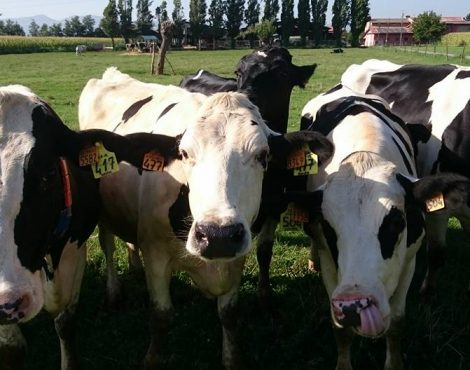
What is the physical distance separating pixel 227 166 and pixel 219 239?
475 mm

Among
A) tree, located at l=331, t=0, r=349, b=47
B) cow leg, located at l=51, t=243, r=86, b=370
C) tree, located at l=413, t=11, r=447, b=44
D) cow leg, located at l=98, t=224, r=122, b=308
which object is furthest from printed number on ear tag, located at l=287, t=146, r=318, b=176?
tree, located at l=331, t=0, r=349, b=47

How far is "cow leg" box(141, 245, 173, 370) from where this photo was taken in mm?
3750

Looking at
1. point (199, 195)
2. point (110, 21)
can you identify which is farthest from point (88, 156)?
point (110, 21)

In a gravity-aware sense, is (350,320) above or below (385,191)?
below

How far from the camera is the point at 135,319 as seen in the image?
14.7 ft

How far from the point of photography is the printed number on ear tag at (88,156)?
129 inches

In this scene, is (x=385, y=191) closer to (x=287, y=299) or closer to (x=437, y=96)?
(x=287, y=299)

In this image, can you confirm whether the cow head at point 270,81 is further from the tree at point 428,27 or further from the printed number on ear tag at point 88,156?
the tree at point 428,27

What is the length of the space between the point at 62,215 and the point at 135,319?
1.58 meters

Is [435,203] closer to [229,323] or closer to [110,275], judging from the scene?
[229,323]

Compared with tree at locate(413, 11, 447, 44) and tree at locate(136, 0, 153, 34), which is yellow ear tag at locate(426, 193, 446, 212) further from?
tree at locate(136, 0, 153, 34)

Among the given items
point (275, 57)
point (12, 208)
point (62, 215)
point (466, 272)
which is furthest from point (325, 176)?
point (275, 57)

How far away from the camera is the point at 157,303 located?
3.80m

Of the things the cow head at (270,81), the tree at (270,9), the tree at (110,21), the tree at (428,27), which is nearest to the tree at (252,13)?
the tree at (270,9)
